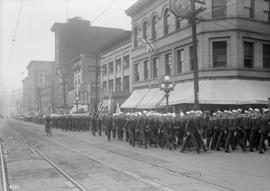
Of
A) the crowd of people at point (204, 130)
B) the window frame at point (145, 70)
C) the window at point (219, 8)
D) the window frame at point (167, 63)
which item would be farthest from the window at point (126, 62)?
the crowd of people at point (204, 130)

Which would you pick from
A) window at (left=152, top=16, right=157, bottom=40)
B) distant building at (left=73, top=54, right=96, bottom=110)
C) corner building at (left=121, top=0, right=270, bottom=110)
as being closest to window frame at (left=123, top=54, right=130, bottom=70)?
window at (left=152, top=16, right=157, bottom=40)

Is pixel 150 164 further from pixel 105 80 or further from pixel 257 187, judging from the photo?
pixel 105 80

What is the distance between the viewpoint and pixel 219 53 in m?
29.9

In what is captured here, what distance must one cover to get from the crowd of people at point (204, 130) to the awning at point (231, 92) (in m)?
7.69

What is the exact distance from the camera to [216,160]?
1489cm

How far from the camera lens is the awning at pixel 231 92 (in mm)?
27609

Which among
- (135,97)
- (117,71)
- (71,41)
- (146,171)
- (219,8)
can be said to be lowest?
(146,171)

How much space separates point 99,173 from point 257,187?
15.5ft

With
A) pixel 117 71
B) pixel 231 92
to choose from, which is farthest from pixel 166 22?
pixel 117 71

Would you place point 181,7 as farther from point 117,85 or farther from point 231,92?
point 117,85

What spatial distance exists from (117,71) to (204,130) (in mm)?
31260

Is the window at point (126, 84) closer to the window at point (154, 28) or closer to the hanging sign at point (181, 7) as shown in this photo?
the window at point (154, 28)

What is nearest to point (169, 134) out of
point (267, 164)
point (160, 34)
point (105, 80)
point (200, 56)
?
point (267, 164)

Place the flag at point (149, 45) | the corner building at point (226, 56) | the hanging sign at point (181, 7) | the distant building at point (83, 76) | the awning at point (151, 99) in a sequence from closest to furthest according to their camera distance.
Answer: the hanging sign at point (181, 7) < the corner building at point (226, 56) < the awning at point (151, 99) < the flag at point (149, 45) < the distant building at point (83, 76)
